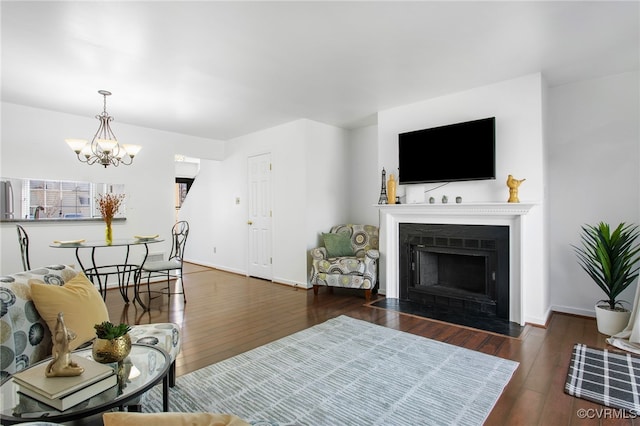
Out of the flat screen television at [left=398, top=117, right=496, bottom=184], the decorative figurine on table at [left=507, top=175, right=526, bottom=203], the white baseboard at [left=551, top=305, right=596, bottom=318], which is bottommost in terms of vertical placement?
the white baseboard at [left=551, top=305, right=596, bottom=318]

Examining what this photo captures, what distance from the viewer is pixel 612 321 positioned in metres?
3.04

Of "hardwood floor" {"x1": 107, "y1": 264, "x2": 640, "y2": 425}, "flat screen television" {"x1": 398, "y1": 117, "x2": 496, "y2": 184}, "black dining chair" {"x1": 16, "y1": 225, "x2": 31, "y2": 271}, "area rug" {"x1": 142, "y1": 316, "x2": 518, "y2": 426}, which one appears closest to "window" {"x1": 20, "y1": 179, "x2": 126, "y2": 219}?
"black dining chair" {"x1": 16, "y1": 225, "x2": 31, "y2": 271}

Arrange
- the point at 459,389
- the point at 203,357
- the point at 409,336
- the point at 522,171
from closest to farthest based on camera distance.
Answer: the point at 459,389 → the point at 203,357 → the point at 409,336 → the point at 522,171

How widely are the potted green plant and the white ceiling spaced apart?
1.63 metres

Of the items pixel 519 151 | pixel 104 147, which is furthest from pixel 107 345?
pixel 519 151

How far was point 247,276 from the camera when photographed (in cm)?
595

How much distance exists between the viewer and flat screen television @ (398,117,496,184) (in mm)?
3551

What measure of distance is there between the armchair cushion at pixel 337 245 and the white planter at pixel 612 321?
2.83 m

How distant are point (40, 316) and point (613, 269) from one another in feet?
14.6

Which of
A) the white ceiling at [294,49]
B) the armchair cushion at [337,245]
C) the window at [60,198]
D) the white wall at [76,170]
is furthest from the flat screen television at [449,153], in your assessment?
the window at [60,198]

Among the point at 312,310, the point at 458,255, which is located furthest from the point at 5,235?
the point at 458,255

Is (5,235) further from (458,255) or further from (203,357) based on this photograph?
(458,255)

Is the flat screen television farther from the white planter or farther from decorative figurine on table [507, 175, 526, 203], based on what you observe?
the white planter

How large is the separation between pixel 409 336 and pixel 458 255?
4.59 ft
